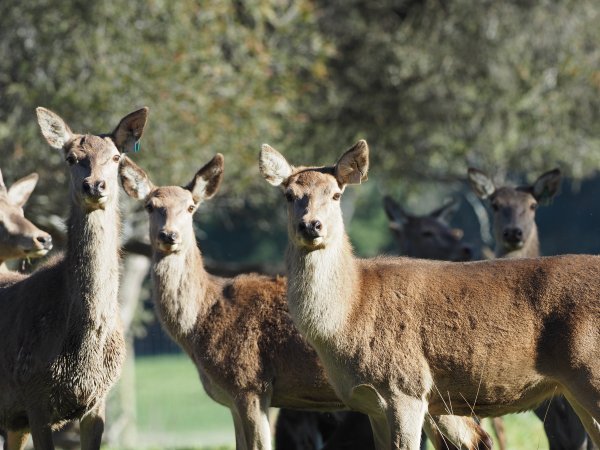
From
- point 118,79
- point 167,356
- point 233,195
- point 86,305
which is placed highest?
point 118,79

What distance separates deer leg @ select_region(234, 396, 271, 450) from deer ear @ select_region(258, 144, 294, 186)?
5.58 ft

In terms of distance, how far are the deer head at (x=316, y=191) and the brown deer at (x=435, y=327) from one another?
0.01 metres

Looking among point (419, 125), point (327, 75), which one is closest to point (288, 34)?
point (327, 75)

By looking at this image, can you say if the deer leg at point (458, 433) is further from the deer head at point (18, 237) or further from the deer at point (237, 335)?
the deer head at point (18, 237)

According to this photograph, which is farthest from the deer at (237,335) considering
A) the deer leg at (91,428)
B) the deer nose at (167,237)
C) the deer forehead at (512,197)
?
the deer forehead at (512,197)

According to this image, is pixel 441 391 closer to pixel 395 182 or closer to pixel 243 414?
pixel 243 414

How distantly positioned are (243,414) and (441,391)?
5.66 ft

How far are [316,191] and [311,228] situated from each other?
0.40 metres

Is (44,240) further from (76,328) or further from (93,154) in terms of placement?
(76,328)

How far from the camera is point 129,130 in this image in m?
9.16

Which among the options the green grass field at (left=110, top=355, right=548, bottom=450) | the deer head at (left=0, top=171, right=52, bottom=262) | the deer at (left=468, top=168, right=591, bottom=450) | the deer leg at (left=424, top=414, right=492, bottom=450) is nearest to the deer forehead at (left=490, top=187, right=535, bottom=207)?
the deer at (left=468, top=168, right=591, bottom=450)

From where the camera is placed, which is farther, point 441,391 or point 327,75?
point 327,75

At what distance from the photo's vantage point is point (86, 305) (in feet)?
28.3

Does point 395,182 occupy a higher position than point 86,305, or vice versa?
point 395,182
